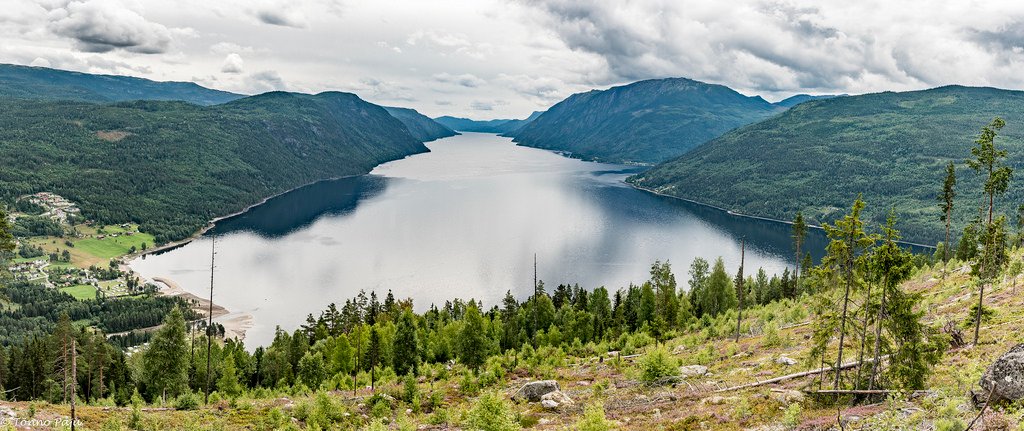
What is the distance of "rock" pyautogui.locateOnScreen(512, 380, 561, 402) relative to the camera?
37.9 metres

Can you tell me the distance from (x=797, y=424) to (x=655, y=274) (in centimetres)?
9680

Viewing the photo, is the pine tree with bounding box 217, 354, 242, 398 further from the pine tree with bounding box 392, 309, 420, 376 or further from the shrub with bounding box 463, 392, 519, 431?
the shrub with bounding box 463, 392, 519, 431

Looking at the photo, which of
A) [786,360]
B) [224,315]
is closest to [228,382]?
[786,360]

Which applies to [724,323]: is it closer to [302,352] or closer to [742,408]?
[742,408]

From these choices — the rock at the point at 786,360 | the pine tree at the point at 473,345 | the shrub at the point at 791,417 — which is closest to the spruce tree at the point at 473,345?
the pine tree at the point at 473,345

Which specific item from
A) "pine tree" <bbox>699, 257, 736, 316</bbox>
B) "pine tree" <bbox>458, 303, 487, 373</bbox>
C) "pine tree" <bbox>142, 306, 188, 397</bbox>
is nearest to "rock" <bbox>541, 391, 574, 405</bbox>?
"pine tree" <bbox>458, 303, 487, 373</bbox>

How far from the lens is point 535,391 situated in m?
38.2

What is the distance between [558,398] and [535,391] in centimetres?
232

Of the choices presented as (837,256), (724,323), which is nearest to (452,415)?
(837,256)

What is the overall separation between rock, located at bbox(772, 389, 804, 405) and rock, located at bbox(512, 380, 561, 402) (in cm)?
1485

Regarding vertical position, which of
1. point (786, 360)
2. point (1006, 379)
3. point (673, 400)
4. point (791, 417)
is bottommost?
point (673, 400)

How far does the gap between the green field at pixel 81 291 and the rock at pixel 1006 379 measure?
19219 centimetres

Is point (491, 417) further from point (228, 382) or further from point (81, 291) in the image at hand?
point (81, 291)

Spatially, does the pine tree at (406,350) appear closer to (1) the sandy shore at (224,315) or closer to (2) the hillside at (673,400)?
(2) the hillside at (673,400)
